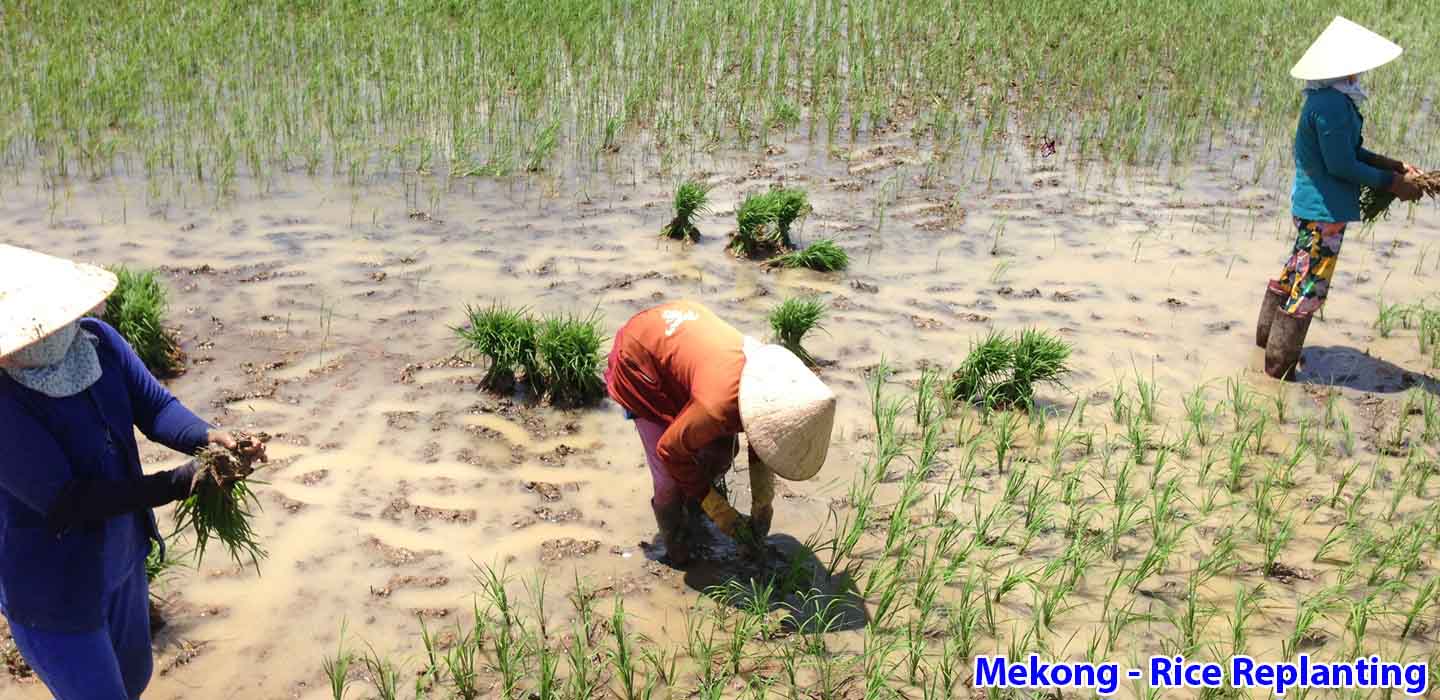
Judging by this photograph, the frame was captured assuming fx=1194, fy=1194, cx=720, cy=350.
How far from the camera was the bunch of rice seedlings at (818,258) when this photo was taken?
5.89 m

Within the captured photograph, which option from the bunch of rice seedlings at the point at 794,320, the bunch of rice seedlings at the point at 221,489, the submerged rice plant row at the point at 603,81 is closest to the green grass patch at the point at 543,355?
the bunch of rice seedlings at the point at 794,320

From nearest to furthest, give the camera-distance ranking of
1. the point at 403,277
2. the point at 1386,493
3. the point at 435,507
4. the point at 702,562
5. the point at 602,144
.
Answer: the point at 702,562, the point at 435,507, the point at 1386,493, the point at 403,277, the point at 602,144

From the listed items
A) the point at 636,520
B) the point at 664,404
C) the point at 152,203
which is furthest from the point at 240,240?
the point at 664,404

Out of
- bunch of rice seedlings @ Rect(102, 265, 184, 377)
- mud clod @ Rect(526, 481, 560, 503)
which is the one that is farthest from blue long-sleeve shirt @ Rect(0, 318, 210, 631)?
bunch of rice seedlings @ Rect(102, 265, 184, 377)

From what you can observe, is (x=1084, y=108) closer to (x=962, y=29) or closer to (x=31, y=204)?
(x=962, y=29)

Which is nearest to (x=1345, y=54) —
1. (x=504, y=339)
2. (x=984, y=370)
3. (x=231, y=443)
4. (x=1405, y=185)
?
(x=1405, y=185)

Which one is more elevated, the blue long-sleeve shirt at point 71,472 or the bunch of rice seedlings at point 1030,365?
→ the blue long-sleeve shirt at point 71,472

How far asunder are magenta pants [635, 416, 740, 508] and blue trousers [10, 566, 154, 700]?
1400 millimetres

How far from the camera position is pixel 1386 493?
4289 mm

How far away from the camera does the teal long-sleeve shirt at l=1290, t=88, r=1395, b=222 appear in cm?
462

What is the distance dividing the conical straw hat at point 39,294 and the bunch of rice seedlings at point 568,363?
2269 millimetres

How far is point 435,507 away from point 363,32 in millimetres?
5810

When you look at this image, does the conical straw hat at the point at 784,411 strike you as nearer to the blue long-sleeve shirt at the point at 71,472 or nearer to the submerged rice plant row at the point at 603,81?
the blue long-sleeve shirt at the point at 71,472

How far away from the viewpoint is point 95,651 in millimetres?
2447
